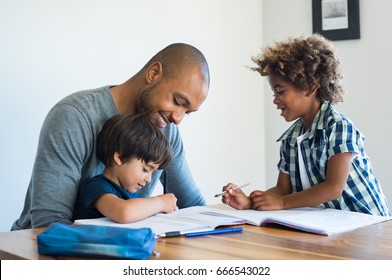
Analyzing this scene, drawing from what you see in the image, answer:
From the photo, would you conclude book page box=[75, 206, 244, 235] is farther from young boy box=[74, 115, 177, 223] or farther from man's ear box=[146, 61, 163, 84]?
man's ear box=[146, 61, 163, 84]

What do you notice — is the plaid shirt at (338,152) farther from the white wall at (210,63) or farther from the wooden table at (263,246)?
the white wall at (210,63)

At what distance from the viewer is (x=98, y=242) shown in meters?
0.93

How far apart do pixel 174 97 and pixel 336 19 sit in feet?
5.22

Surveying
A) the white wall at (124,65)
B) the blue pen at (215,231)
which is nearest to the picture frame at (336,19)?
the white wall at (124,65)

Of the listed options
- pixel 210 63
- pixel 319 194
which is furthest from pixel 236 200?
pixel 210 63

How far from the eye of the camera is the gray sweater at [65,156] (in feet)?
4.63

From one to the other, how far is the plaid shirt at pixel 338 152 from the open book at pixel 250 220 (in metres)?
0.22

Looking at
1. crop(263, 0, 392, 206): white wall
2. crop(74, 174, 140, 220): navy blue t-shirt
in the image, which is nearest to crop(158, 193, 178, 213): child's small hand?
crop(74, 174, 140, 220): navy blue t-shirt

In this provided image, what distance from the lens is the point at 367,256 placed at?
39.7 inches

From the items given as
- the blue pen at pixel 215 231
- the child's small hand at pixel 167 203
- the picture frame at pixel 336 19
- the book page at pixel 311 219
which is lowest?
the book page at pixel 311 219

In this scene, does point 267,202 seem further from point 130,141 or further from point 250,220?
point 130,141

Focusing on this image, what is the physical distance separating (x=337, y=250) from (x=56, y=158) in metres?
0.74

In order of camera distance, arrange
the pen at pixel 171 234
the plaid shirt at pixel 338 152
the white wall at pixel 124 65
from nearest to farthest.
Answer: the pen at pixel 171 234
the plaid shirt at pixel 338 152
the white wall at pixel 124 65
